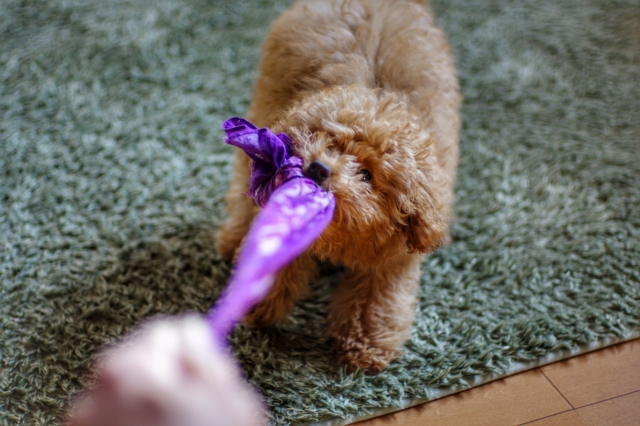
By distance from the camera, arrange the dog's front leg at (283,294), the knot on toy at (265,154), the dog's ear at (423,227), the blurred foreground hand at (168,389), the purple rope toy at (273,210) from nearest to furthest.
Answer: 1. the blurred foreground hand at (168,389)
2. the purple rope toy at (273,210)
3. the knot on toy at (265,154)
4. the dog's ear at (423,227)
5. the dog's front leg at (283,294)

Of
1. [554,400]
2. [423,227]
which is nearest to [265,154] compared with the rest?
[423,227]

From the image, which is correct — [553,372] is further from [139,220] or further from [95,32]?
[95,32]

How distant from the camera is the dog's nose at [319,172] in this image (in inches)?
40.5

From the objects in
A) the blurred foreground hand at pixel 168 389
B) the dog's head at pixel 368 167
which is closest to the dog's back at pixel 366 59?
the dog's head at pixel 368 167

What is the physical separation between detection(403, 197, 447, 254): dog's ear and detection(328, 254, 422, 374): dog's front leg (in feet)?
0.59

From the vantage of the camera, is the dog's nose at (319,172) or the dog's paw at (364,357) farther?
the dog's paw at (364,357)

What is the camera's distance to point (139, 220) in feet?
5.36

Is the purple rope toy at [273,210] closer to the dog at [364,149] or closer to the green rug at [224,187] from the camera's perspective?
the dog at [364,149]

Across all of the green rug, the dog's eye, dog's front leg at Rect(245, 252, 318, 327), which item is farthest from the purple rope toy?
the green rug

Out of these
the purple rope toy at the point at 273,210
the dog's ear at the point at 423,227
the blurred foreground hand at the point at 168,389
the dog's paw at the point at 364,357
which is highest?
the blurred foreground hand at the point at 168,389

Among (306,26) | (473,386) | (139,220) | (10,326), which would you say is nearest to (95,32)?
(139,220)

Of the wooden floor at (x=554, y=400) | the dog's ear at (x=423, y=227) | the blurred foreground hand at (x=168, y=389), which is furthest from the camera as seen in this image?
the wooden floor at (x=554, y=400)

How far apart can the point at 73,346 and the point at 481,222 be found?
1.24 metres

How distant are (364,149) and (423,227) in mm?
216
